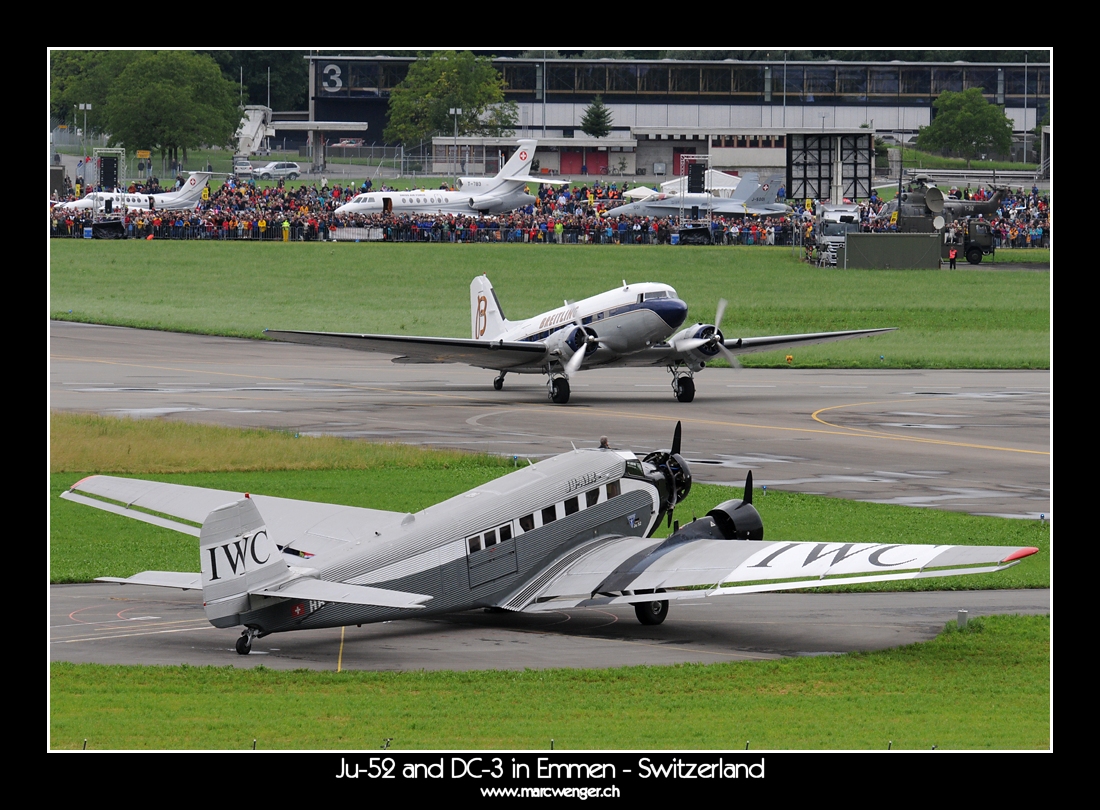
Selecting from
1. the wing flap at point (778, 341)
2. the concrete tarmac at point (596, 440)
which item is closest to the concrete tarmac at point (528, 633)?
the concrete tarmac at point (596, 440)

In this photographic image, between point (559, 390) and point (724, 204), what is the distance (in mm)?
101814

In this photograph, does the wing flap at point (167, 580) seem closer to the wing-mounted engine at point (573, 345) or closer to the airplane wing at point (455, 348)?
the airplane wing at point (455, 348)

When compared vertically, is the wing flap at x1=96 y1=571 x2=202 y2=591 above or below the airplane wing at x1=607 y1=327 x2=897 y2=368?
below

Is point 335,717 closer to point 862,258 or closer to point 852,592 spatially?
point 852,592

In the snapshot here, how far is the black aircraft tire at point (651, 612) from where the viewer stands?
2577 centimetres

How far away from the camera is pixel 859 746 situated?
1789cm

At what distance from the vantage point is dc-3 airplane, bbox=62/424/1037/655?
21766mm

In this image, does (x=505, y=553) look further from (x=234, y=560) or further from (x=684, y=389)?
(x=684, y=389)

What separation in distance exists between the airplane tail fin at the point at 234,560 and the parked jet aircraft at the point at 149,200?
13174cm

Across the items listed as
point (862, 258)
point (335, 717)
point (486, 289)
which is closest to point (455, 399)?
point (486, 289)

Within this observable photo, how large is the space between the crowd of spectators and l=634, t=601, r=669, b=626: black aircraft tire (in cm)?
11293

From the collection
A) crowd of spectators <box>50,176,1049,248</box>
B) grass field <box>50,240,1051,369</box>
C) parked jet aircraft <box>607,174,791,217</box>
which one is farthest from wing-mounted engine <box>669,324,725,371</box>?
parked jet aircraft <box>607,174,791,217</box>

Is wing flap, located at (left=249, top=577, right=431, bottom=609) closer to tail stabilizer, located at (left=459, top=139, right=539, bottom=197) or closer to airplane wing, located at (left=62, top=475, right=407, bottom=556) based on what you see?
airplane wing, located at (left=62, top=475, right=407, bottom=556)

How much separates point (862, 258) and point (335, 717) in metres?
109
